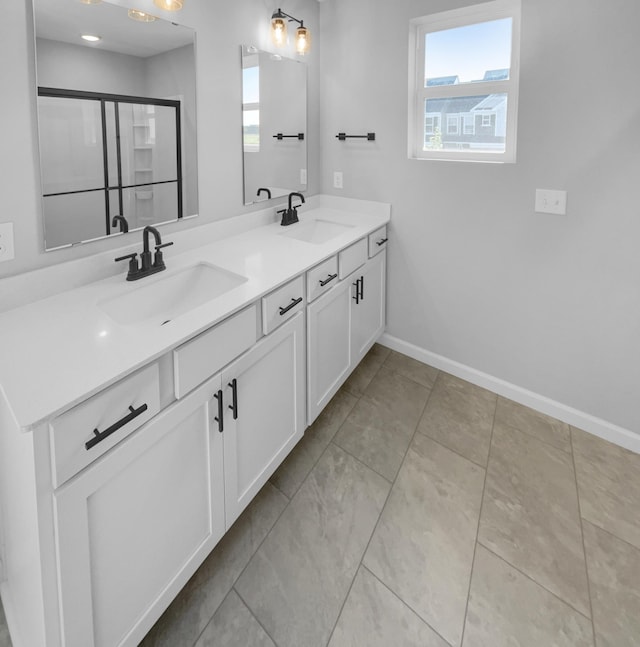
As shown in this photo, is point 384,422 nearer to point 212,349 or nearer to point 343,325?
point 343,325

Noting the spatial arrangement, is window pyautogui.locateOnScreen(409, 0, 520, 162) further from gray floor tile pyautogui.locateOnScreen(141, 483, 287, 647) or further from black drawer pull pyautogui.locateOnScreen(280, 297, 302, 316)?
gray floor tile pyautogui.locateOnScreen(141, 483, 287, 647)

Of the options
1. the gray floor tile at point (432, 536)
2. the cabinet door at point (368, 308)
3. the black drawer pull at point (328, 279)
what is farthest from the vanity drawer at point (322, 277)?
the gray floor tile at point (432, 536)

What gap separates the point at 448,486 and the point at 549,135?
67.0 inches

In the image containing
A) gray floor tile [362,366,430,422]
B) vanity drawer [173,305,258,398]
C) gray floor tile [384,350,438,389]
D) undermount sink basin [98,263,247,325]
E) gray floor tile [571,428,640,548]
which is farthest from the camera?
gray floor tile [384,350,438,389]

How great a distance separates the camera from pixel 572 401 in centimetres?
235

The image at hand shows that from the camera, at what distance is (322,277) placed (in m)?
2.00

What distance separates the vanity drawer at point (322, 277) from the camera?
1894 millimetres

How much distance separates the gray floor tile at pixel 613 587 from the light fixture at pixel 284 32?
269 cm

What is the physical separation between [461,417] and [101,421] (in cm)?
193

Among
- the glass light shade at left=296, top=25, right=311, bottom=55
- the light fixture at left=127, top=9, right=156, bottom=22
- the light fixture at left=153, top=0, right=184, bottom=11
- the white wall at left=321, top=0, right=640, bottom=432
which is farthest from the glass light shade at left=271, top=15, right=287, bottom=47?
the light fixture at left=127, top=9, right=156, bottom=22

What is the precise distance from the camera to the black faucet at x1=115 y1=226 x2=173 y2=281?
163cm

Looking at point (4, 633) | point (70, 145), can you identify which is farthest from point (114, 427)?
point (70, 145)

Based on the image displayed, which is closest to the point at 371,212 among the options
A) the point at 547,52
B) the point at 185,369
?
the point at 547,52

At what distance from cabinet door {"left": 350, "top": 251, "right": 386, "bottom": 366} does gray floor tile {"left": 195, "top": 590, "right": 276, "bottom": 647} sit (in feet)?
4.53
